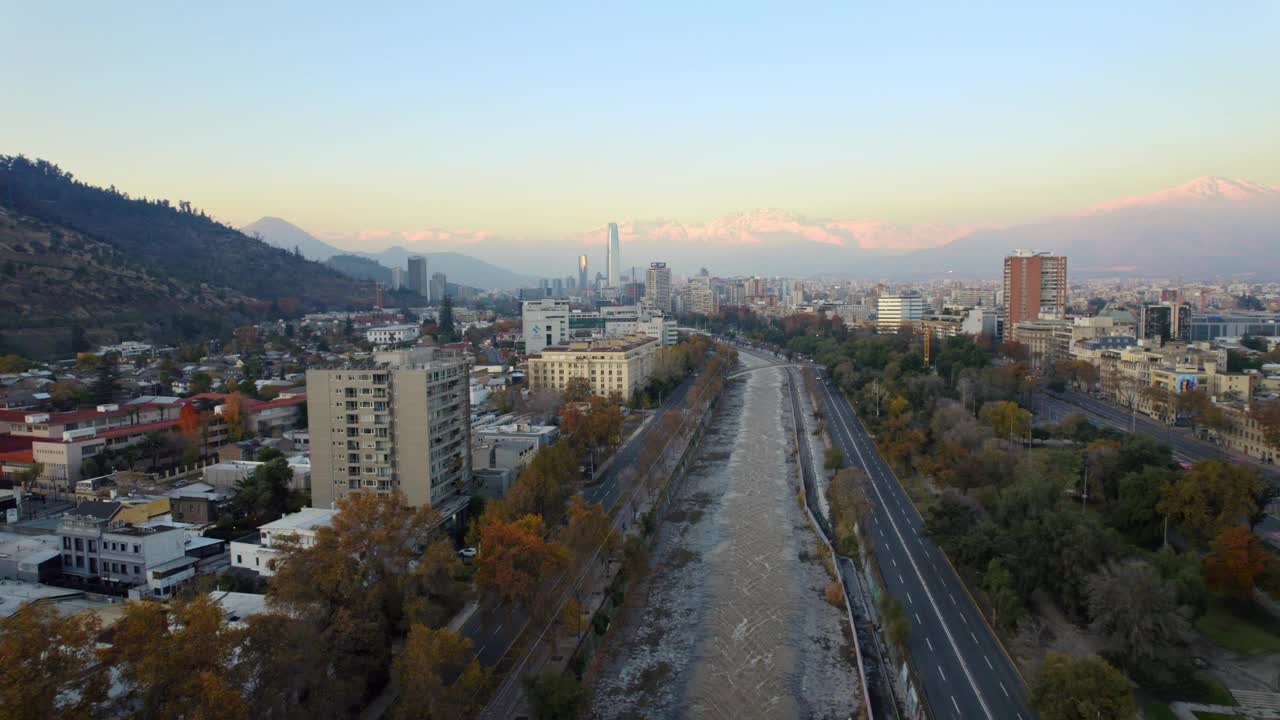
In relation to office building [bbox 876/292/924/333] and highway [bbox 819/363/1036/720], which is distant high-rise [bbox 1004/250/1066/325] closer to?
office building [bbox 876/292/924/333]

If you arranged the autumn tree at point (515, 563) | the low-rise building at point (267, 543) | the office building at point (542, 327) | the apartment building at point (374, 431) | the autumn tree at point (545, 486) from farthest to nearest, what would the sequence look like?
the office building at point (542, 327), the apartment building at point (374, 431), the autumn tree at point (545, 486), the low-rise building at point (267, 543), the autumn tree at point (515, 563)

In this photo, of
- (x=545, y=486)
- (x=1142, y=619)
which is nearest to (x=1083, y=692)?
(x=1142, y=619)

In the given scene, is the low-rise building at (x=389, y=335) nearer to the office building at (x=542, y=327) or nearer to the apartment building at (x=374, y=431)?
the office building at (x=542, y=327)

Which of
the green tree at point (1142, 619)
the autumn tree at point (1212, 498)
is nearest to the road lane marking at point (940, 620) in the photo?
the green tree at point (1142, 619)

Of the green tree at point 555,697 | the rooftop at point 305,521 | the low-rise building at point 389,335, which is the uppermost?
the low-rise building at point 389,335

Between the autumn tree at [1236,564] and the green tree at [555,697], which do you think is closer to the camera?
the green tree at [555,697]

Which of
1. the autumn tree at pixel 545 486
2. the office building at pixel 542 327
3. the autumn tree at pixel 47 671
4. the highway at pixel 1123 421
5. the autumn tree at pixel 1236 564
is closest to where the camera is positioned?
the autumn tree at pixel 47 671

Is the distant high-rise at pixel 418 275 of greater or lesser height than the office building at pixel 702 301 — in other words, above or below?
above
